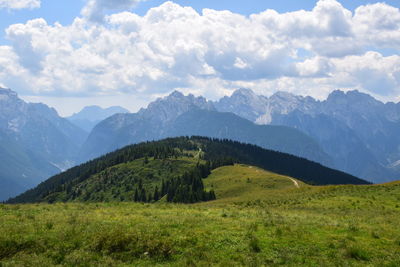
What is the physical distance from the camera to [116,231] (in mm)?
21031

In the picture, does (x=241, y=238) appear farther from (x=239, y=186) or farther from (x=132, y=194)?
(x=132, y=194)

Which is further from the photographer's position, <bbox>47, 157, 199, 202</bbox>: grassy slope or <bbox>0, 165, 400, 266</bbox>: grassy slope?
<bbox>47, 157, 199, 202</bbox>: grassy slope

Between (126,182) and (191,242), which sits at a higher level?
(126,182)

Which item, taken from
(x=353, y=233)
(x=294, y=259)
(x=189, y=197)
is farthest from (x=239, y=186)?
(x=294, y=259)

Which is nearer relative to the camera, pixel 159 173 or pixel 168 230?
pixel 168 230

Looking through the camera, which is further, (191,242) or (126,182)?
(126,182)

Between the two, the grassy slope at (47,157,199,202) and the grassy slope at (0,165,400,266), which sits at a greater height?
the grassy slope at (47,157,199,202)

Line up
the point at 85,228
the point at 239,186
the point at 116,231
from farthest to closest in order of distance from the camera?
1. the point at 239,186
2. the point at 85,228
3. the point at 116,231

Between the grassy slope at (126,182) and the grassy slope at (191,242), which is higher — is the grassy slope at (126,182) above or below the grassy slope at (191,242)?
above

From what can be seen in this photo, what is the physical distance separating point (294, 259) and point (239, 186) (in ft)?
275

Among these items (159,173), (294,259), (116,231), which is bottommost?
(294,259)

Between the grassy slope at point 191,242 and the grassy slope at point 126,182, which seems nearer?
the grassy slope at point 191,242

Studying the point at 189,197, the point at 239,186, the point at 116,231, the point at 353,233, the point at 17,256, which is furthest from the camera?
the point at 189,197

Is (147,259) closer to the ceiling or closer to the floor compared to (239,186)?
closer to the floor
